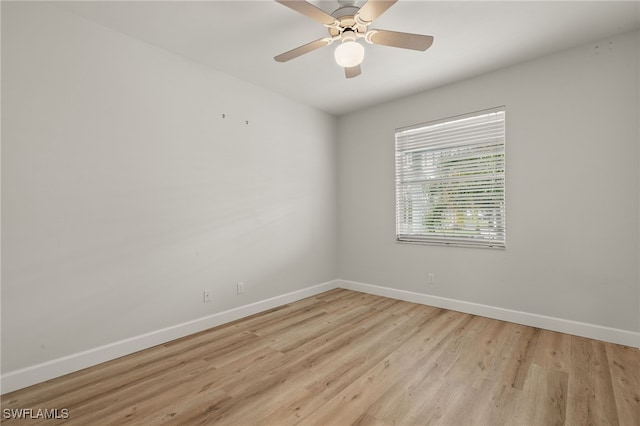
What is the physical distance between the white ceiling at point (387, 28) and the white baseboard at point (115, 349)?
2612 millimetres

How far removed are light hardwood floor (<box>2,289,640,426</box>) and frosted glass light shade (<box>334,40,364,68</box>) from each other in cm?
228

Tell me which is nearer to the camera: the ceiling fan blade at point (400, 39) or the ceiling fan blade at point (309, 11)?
the ceiling fan blade at point (309, 11)

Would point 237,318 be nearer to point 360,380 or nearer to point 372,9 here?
point 360,380

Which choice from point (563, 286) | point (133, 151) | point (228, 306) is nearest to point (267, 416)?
point (228, 306)

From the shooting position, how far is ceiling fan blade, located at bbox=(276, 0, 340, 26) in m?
1.71

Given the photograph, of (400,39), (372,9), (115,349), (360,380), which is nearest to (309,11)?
(372,9)

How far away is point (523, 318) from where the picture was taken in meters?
3.05

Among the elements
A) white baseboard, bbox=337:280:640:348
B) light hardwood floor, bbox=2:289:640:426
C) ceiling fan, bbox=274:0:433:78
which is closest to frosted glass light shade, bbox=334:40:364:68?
ceiling fan, bbox=274:0:433:78

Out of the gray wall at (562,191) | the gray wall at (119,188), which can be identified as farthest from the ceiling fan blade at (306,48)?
the gray wall at (562,191)

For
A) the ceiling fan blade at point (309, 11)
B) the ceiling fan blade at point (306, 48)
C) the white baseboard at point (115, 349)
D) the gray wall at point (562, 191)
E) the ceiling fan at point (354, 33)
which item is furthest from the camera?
the gray wall at point (562, 191)

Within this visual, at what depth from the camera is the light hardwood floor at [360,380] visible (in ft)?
5.65

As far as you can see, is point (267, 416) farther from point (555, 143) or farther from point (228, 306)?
point (555, 143)

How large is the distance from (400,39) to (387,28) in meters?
0.45

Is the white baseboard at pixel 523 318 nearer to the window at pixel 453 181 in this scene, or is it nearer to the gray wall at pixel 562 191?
the gray wall at pixel 562 191
